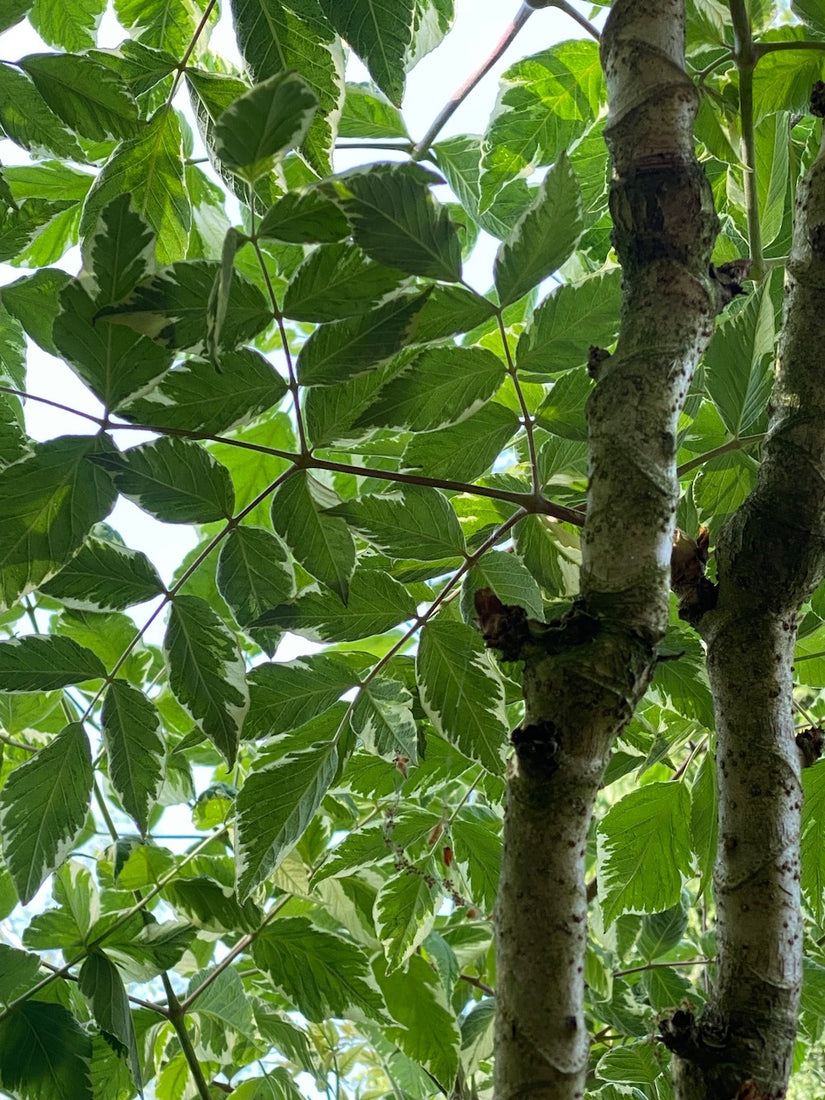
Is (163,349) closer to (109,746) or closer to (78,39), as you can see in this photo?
(109,746)

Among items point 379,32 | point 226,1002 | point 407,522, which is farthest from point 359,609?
point 226,1002

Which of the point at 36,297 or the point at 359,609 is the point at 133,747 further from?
the point at 36,297

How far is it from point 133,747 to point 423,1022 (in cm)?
32

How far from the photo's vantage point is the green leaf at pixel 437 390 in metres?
0.42

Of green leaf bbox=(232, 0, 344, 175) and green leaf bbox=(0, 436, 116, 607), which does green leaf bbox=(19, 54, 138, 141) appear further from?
green leaf bbox=(0, 436, 116, 607)

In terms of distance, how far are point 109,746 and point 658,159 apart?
13.9 inches

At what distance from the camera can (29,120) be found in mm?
502

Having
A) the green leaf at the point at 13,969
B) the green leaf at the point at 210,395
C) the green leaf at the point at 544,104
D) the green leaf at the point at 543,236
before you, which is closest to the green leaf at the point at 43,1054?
the green leaf at the point at 13,969

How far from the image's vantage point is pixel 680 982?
2.58 feet

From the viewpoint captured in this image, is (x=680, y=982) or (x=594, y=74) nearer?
(x=594, y=74)

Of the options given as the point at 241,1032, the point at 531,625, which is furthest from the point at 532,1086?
the point at 241,1032

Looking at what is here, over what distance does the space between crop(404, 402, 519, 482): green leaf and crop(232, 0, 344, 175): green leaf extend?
0.13 meters

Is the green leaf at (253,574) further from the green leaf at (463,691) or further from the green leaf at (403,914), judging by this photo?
the green leaf at (403,914)

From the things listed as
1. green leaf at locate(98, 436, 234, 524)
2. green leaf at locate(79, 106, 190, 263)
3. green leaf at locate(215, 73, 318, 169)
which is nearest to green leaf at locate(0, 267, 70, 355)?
green leaf at locate(79, 106, 190, 263)
